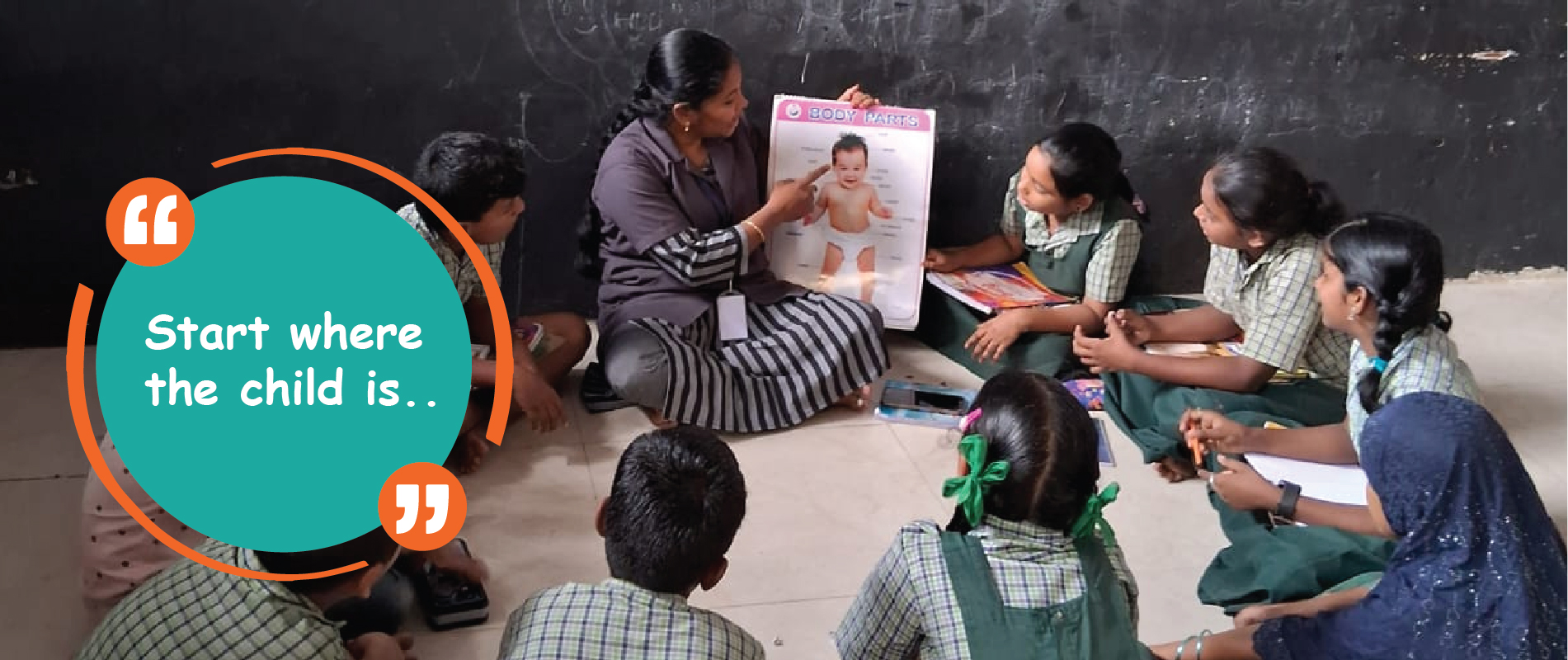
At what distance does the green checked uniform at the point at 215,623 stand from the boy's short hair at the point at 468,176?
1160 millimetres

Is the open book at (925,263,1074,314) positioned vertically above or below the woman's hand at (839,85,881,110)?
below

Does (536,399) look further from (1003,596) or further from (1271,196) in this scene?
(1271,196)

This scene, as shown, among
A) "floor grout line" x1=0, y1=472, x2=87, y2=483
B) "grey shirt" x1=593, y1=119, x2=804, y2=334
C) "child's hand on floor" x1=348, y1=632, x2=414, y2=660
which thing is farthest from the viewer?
"grey shirt" x1=593, y1=119, x2=804, y2=334

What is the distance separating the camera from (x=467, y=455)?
2891 mm

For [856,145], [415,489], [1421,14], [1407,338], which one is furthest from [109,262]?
[1421,14]

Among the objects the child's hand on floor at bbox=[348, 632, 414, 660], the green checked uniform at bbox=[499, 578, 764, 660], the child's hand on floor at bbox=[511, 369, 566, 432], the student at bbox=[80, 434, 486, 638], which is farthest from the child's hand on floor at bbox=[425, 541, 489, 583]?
the green checked uniform at bbox=[499, 578, 764, 660]

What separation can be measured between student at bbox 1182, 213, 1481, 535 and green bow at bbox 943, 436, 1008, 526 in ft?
3.19

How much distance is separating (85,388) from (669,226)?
142 centimetres

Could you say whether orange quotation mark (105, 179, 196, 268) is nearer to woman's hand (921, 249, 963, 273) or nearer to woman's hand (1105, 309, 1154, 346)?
woman's hand (921, 249, 963, 273)

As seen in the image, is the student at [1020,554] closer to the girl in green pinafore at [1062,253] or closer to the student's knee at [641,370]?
the student's knee at [641,370]

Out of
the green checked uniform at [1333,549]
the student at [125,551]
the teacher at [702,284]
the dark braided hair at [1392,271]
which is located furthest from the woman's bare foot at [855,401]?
the student at [125,551]

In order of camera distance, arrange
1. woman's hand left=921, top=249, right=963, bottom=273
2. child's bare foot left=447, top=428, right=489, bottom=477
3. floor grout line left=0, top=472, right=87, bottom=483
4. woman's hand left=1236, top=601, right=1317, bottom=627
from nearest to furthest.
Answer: woman's hand left=1236, top=601, right=1317, bottom=627
floor grout line left=0, top=472, right=87, bottom=483
child's bare foot left=447, top=428, right=489, bottom=477
woman's hand left=921, top=249, right=963, bottom=273

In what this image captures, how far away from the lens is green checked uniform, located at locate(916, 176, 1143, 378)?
3393 millimetres

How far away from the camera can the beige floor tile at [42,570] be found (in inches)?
89.7
